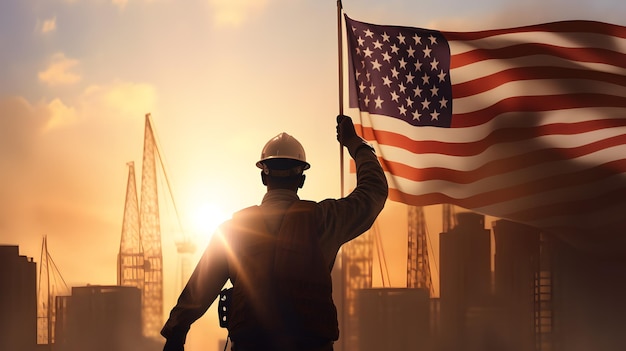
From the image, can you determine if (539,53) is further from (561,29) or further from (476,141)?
(476,141)

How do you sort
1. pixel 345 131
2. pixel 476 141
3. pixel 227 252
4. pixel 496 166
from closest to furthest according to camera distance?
1. pixel 227 252
2. pixel 345 131
3. pixel 496 166
4. pixel 476 141

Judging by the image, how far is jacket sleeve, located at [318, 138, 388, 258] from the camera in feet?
42.4

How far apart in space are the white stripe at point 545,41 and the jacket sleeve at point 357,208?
9.36 m

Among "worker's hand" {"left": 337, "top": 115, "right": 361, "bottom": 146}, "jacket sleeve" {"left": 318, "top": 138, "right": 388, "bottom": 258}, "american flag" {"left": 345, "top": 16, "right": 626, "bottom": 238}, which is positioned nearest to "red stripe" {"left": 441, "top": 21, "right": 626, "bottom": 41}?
"american flag" {"left": 345, "top": 16, "right": 626, "bottom": 238}

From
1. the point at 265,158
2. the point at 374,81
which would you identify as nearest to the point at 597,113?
the point at 374,81

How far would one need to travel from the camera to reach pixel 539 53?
22969 millimetres

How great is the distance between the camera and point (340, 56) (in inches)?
787

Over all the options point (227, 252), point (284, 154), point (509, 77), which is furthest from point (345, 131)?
point (509, 77)

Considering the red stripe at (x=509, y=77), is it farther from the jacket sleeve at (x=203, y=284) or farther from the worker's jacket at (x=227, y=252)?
the jacket sleeve at (x=203, y=284)

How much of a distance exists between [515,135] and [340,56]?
4.95 m

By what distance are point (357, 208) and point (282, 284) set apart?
130cm

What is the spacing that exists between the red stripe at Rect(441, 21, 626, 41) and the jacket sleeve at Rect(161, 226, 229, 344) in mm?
11283

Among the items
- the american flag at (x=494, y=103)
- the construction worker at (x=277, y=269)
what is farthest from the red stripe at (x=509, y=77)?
the construction worker at (x=277, y=269)

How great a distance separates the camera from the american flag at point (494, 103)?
2272 centimetres
